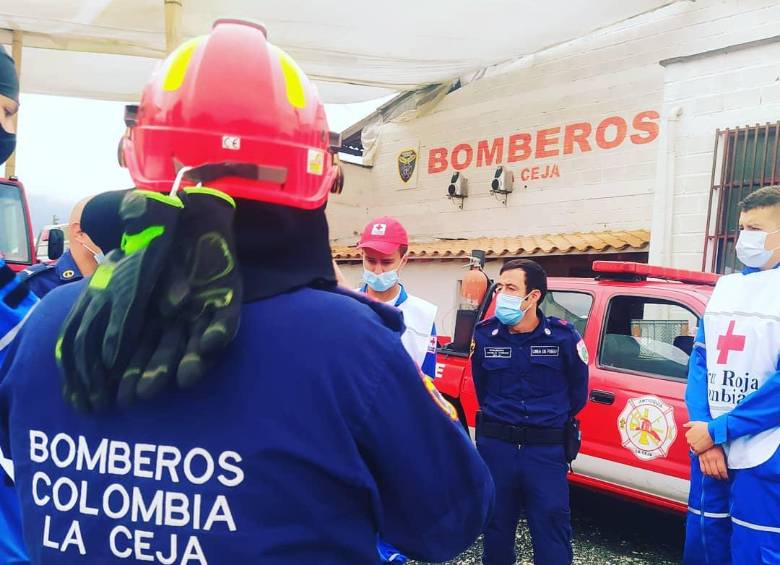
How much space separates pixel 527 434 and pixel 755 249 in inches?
55.1

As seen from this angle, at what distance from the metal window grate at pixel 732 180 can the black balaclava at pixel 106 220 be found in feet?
23.9

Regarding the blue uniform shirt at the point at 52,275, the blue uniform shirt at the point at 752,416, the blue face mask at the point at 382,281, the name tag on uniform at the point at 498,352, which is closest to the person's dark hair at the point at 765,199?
the blue uniform shirt at the point at 752,416

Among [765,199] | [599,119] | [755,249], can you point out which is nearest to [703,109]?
[599,119]

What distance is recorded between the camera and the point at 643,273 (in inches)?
183

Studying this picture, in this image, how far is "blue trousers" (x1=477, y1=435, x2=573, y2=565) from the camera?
338 cm

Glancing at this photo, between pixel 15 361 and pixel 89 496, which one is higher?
pixel 15 361

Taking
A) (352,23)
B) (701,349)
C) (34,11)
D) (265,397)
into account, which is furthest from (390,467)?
(34,11)

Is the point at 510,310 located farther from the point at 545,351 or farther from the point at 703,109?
the point at 703,109

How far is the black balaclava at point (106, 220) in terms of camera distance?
1.15 metres

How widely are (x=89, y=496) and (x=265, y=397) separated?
32cm

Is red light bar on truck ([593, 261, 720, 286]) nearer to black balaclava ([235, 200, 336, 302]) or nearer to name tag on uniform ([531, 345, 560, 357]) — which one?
name tag on uniform ([531, 345, 560, 357])

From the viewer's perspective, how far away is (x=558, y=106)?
11008 millimetres

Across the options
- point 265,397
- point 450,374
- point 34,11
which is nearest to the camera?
point 265,397

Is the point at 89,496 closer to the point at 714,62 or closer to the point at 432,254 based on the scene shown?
the point at 714,62
